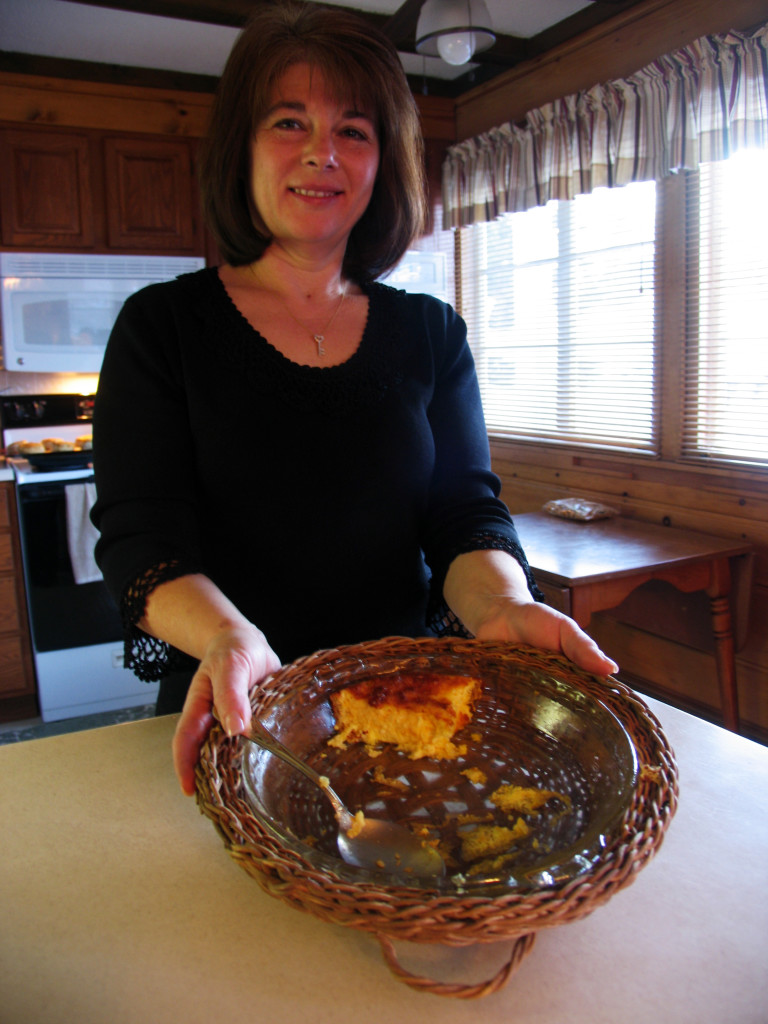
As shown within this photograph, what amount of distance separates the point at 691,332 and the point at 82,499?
2.25 meters

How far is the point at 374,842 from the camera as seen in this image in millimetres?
609

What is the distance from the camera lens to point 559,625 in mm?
Answer: 773

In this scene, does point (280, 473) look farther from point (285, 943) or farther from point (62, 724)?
point (62, 724)

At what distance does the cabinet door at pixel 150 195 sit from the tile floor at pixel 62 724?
1.93 metres

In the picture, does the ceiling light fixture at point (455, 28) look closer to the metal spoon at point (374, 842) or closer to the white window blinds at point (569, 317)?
the white window blinds at point (569, 317)

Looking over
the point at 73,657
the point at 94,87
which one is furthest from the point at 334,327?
the point at 94,87

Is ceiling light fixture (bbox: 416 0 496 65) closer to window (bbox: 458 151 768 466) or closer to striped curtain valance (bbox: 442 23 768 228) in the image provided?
striped curtain valance (bbox: 442 23 768 228)

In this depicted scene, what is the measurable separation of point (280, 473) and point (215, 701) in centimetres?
45

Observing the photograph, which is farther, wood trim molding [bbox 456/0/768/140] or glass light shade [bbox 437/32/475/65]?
wood trim molding [bbox 456/0/768/140]

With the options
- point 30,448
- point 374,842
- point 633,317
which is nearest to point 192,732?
point 374,842

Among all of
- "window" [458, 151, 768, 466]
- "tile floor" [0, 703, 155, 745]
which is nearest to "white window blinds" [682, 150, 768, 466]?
"window" [458, 151, 768, 466]

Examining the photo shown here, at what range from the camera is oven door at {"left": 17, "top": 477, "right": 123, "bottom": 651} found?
2932 millimetres

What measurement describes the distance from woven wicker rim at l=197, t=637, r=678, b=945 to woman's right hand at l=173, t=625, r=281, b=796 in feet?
0.06

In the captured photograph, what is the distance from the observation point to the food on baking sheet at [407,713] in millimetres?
734
